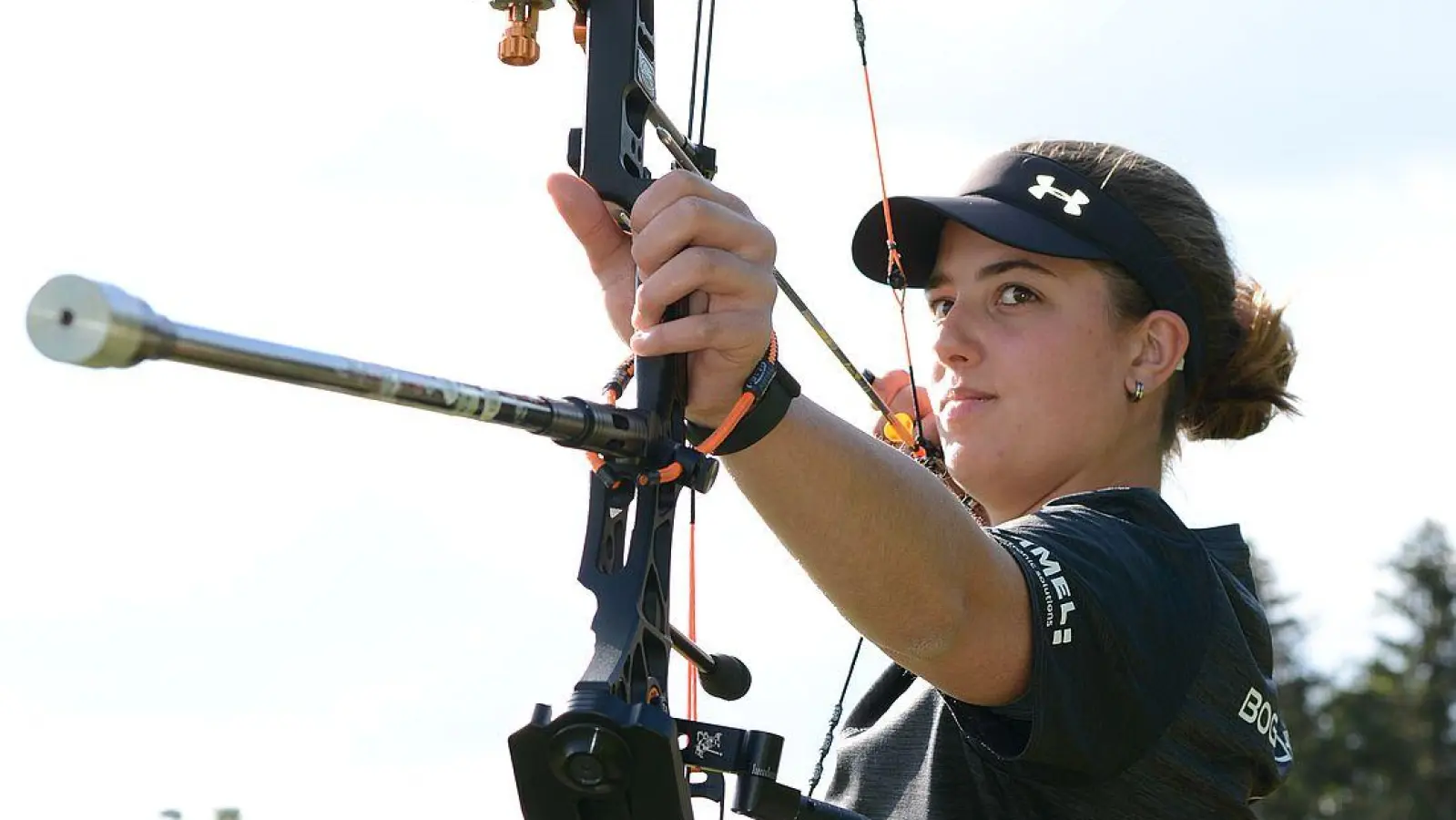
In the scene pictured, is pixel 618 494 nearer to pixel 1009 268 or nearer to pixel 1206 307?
pixel 1009 268

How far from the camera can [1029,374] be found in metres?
3.89

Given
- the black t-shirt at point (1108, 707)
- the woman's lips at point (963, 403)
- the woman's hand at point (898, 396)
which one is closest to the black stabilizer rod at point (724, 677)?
the black t-shirt at point (1108, 707)

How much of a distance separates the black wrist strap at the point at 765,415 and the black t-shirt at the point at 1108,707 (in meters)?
0.58

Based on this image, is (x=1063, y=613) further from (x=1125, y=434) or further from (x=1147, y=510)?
(x=1125, y=434)

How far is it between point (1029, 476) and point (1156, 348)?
39 centimetres

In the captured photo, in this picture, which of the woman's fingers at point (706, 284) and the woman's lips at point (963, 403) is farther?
the woman's lips at point (963, 403)

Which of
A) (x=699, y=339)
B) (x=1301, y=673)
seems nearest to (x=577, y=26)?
(x=699, y=339)

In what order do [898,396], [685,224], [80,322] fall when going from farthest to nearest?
[898,396], [685,224], [80,322]

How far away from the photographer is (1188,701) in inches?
134

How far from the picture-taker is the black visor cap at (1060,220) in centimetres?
390

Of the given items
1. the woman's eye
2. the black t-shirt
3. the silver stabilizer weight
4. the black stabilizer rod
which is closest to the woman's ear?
the woman's eye

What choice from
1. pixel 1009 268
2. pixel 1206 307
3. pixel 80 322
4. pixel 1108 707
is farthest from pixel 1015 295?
pixel 80 322

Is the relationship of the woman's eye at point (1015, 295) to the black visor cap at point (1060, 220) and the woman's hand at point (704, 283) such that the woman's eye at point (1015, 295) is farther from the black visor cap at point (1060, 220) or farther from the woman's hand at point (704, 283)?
the woman's hand at point (704, 283)

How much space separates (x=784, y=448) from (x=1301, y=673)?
55.1 m
